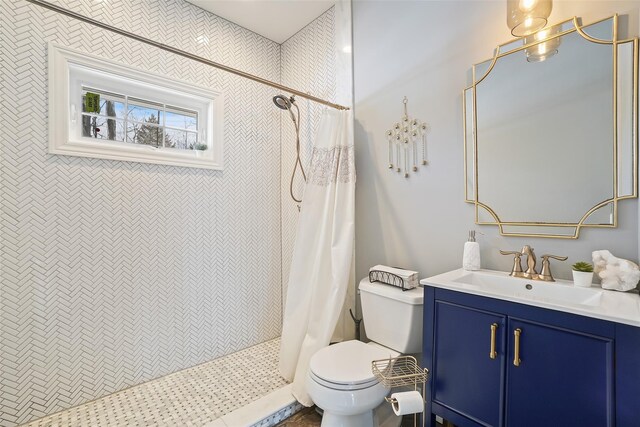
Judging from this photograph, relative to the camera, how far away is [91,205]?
1877 millimetres

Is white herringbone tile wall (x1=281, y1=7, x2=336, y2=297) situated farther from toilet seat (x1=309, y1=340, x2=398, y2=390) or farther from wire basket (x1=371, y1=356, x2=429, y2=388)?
wire basket (x1=371, y1=356, x2=429, y2=388)

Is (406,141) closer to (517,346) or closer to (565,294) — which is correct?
(565,294)

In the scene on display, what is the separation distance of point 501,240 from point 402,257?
588 millimetres

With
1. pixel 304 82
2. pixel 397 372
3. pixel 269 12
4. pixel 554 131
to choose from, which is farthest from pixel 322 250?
pixel 269 12

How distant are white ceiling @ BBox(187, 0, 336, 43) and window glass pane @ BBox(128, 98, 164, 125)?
2.81 ft

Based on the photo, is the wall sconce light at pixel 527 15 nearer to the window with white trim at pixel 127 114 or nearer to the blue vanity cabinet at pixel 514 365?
the blue vanity cabinet at pixel 514 365

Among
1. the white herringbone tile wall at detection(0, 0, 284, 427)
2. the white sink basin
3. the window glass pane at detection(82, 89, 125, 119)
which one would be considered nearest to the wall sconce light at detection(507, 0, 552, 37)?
the white sink basin

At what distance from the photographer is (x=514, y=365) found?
1.10m

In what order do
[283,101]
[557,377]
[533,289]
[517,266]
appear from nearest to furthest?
[557,377] → [533,289] → [517,266] → [283,101]

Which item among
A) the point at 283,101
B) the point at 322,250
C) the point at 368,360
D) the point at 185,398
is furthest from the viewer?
the point at 283,101

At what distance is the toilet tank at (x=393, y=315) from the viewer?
1542 mm

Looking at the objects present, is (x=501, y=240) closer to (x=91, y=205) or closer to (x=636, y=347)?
(x=636, y=347)

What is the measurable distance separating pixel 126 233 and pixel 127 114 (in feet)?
2.80

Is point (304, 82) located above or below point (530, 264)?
above
